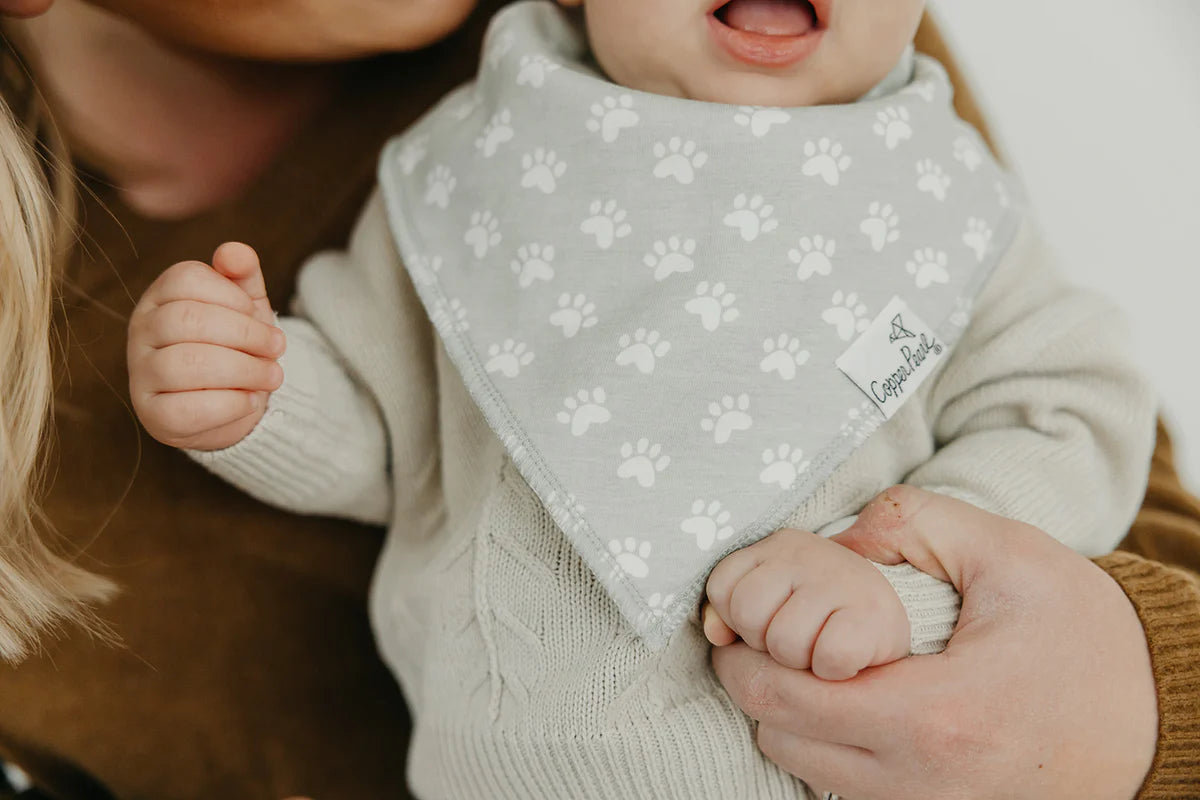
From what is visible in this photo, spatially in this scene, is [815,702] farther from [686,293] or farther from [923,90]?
[923,90]

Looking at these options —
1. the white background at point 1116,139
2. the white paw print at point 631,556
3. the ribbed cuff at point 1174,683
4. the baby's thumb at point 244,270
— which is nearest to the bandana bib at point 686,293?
the white paw print at point 631,556

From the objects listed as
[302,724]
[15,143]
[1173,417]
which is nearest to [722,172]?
[15,143]

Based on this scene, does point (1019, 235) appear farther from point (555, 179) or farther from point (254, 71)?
point (254, 71)

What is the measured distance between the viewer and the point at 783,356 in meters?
0.75

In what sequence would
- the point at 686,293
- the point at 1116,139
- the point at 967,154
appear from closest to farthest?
the point at 686,293
the point at 967,154
the point at 1116,139

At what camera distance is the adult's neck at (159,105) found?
89 cm

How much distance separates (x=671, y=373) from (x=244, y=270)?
1.10 ft

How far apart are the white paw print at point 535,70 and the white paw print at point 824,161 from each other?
234 mm

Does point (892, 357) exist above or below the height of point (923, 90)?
below

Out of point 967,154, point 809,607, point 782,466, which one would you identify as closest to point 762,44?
point 967,154

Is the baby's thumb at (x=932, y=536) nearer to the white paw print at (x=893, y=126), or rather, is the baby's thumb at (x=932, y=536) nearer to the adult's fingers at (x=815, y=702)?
the adult's fingers at (x=815, y=702)

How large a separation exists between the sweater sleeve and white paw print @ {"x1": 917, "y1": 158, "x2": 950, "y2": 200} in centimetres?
11

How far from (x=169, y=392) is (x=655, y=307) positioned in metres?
0.38

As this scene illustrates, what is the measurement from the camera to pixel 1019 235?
90 centimetres
